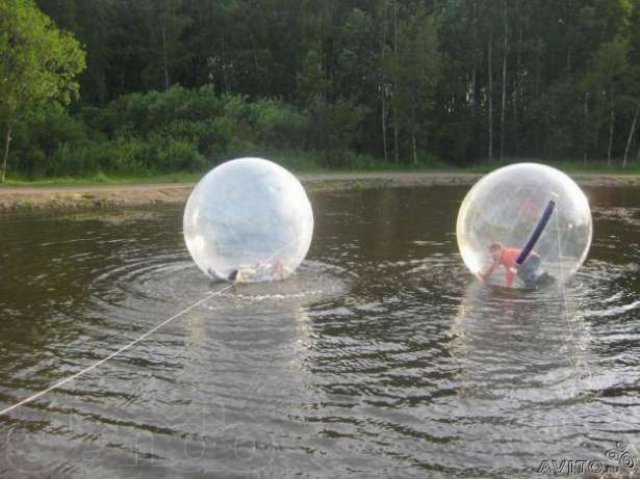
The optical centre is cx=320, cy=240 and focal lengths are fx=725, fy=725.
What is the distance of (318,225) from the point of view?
62.8ft

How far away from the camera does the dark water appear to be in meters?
5.78

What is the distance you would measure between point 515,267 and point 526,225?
31.3 inches

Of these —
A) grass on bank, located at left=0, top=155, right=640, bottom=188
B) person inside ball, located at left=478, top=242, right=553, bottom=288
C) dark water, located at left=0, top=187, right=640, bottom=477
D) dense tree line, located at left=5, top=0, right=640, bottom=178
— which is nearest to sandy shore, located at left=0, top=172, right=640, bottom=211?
grass on bank, located at left=0, top=155, right=640, bottom=188

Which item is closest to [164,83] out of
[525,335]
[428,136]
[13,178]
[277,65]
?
[277,65]

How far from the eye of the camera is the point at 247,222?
1027 centimetres

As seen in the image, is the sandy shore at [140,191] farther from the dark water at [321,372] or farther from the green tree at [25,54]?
the dark water at [321,372]

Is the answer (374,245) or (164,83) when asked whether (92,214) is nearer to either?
(374,245)

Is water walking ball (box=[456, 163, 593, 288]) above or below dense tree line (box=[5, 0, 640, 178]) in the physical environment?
below

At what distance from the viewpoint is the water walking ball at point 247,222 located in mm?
10312

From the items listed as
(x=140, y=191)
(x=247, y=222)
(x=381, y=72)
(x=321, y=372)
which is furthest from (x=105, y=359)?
(x=381, y=72)

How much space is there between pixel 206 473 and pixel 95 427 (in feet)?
4.47

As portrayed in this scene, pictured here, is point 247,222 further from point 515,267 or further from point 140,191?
point 140,191

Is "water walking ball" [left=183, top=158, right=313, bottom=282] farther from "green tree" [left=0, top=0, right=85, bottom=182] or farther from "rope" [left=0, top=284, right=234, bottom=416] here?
"green tree" [left=0, top=0, right=85, bottom=182]

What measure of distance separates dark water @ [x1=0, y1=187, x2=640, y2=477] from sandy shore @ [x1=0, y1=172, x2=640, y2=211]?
35.0 feet
